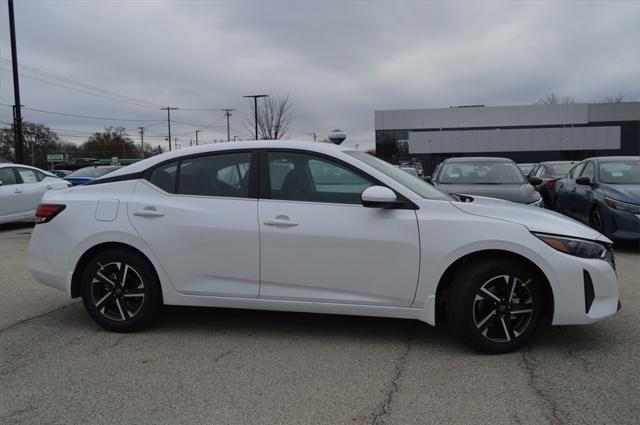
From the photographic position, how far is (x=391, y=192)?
3.87 meters

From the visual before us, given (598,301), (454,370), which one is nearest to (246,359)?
(454,370)

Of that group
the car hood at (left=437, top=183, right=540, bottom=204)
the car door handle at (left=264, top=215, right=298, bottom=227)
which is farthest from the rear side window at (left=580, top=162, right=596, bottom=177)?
the car door handle at (left=264, top=215, right=298, bottom=227)

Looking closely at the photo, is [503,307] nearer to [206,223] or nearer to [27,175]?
[206,223]

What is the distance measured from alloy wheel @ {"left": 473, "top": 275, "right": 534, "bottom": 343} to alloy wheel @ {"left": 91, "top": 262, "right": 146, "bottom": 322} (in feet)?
8.99

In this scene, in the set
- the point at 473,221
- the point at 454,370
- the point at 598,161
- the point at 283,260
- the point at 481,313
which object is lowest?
the point at 454,370

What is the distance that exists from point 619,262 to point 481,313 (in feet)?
14.9

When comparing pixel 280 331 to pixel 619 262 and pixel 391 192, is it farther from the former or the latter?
pixel 619 262

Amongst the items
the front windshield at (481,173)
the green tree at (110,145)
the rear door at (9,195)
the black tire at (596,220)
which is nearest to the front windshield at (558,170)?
the front windshield at (481,173)

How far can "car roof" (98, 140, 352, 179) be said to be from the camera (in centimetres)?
430

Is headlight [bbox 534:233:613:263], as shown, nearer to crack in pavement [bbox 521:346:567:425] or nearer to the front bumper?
the front bumper

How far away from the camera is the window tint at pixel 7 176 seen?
11.2 m

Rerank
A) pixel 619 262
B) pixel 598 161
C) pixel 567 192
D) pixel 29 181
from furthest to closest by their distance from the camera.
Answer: pixel 29 181 → pixel 567 192 → pixel 598 161 → pixel 619 262

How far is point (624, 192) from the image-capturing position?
8.05 meters

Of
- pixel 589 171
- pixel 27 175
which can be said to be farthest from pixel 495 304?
pixel 27 175
